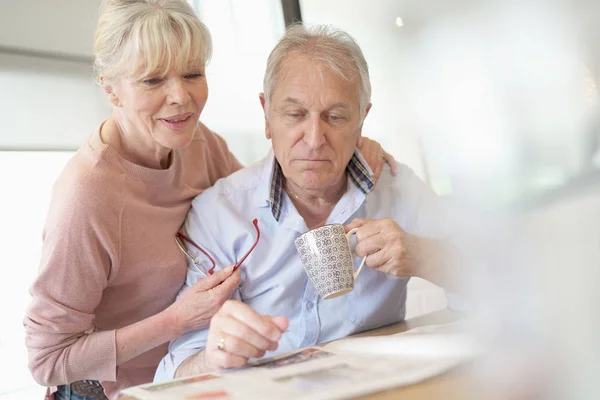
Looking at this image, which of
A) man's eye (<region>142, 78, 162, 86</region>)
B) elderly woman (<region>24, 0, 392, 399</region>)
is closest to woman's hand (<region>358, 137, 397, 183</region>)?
elderly woman (<region>24, 0, 392, 399</region>)

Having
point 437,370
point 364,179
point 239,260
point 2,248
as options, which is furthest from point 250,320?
point 2,248

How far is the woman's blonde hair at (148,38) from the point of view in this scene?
1.20 metres

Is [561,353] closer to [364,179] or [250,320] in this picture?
[250,320]

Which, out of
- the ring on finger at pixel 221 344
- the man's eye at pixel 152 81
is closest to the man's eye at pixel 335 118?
the man's eye at pixel 152 81

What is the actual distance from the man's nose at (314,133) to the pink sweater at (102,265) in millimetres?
335

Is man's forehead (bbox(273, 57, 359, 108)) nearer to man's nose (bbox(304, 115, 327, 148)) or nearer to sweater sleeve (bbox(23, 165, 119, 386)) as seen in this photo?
man's nose (bbox(304, 115, 327, 148))

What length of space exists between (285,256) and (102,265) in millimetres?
364

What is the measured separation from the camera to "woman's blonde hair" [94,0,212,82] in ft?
3.95

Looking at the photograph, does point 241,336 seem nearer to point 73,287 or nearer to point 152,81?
point 73,287

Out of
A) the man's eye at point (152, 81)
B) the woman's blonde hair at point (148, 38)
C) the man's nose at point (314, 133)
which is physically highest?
the woman's blonde hair at point (148, 38)

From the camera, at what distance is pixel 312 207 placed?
1.36 metres

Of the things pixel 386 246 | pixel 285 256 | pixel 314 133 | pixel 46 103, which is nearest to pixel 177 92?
pixel 314 133

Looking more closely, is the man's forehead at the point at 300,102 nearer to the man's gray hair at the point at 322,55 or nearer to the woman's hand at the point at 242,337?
the man's gray hair at the point at 322,55

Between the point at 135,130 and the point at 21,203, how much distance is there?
76 centimetres
